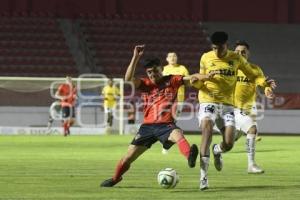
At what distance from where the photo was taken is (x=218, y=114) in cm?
1185

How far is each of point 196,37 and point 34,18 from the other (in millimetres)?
7746

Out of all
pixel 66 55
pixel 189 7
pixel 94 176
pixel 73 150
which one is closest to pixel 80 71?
pixel 66 55

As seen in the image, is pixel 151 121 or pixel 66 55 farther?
pixel 66 55

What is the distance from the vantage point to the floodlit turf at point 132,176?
10.3 metres

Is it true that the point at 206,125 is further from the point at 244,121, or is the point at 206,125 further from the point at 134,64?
the point at 244,121

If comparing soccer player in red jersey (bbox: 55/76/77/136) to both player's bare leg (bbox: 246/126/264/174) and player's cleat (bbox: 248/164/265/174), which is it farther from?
player's cleat (bbox: 248/164/265/174)

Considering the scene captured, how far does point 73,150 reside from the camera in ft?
66.9

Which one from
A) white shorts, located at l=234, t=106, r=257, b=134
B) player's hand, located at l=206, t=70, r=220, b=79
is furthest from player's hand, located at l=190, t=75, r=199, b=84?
white shorts, located at l=234, t=106, r=257, b=134

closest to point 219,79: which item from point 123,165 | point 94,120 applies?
point 123,165

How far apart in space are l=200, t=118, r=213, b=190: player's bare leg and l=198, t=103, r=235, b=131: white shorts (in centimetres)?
11

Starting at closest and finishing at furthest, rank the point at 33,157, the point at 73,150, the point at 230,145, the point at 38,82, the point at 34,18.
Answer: the point at 230,145 < the point at 33,157 < the point at 73,150 < the point at 38,82 < the point at 34,18

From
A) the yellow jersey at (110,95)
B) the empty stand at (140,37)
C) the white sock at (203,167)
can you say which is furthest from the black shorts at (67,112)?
the white sock at (203,167)

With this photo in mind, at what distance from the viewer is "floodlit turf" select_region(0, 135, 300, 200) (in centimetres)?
1027

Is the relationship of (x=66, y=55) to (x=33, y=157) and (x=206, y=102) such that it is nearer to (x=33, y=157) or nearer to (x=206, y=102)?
(x=33, y=157)
